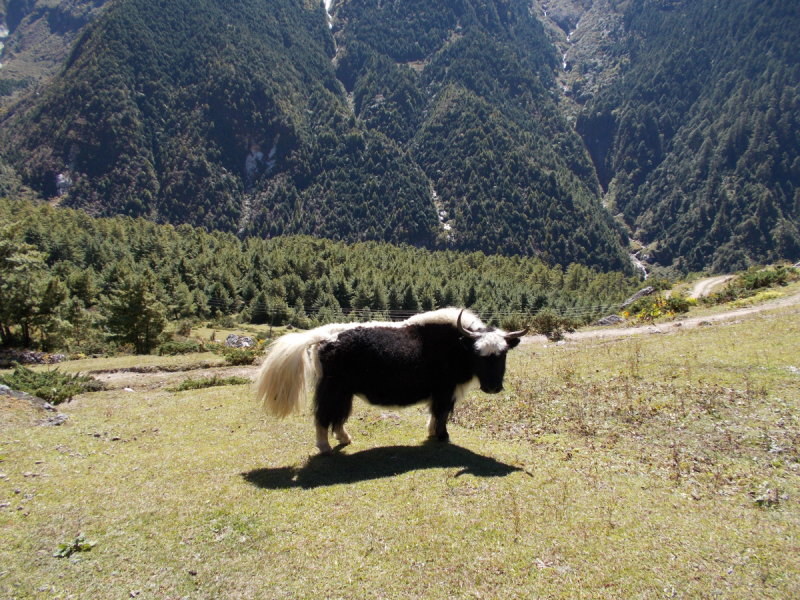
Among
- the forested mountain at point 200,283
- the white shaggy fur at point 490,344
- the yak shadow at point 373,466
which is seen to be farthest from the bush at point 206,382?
the forested mountain at point 200,283

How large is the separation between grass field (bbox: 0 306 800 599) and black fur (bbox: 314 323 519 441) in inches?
42.2

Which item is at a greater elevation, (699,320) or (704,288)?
(704,288)

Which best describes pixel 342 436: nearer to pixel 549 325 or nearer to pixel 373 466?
pixel 373 466

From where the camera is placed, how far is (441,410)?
390 inches

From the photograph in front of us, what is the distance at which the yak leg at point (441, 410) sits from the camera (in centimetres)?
987

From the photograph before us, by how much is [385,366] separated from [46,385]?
1218 cm

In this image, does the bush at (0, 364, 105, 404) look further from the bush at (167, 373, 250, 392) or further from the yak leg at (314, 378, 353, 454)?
the yak leg at (314, 378, 353, 454)

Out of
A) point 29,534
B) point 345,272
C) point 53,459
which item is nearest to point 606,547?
point 29,534

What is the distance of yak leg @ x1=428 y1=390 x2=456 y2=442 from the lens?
9.87 m

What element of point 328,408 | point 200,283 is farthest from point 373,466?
point 200,283

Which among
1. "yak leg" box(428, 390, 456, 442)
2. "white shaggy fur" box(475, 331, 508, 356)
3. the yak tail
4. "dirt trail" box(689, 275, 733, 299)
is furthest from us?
"dirt trail" box(689, 275, 733, 299)

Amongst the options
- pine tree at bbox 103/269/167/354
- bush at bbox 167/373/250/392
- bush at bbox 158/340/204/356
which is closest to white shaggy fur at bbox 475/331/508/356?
bush at bbox 167/373/250/392

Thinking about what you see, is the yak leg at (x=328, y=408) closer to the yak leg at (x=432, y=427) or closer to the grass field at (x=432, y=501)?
the grass field at (x=432, y=501)

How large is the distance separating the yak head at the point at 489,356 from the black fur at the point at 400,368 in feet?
0.07
